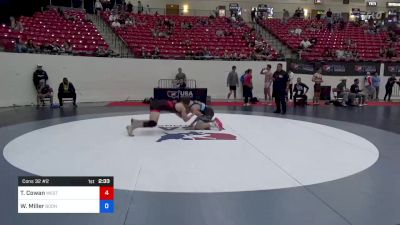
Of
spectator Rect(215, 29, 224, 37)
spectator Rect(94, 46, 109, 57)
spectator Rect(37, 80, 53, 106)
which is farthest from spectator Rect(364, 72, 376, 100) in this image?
spectator Rect(37, 80, 53, 106)

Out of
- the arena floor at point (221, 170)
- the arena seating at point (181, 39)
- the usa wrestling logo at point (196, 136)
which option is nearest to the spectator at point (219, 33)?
the arena seating at point (181, 39)

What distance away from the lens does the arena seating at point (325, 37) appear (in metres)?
22.0

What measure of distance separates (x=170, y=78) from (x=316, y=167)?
12.5 metres

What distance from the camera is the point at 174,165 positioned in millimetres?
5152

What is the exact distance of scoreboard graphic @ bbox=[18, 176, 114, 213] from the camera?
8.75ft

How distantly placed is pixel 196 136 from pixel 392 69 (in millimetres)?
16452

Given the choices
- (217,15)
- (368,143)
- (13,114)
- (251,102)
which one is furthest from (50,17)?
(368,143)

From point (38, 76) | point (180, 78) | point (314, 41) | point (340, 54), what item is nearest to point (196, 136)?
point (38, 76)

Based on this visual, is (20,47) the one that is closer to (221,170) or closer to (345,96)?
(221,170)

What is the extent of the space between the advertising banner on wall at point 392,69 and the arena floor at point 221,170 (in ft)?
40.3

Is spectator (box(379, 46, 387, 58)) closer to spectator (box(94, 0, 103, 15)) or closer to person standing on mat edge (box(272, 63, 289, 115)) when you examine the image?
person standing on mat edge (box(272, 63, 289, 115))

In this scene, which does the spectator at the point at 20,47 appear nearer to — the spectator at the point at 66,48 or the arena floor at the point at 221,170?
the spectator at the point at 66,48

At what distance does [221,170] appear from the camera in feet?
16.2

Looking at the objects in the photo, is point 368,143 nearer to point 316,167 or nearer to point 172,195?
point 316,167
